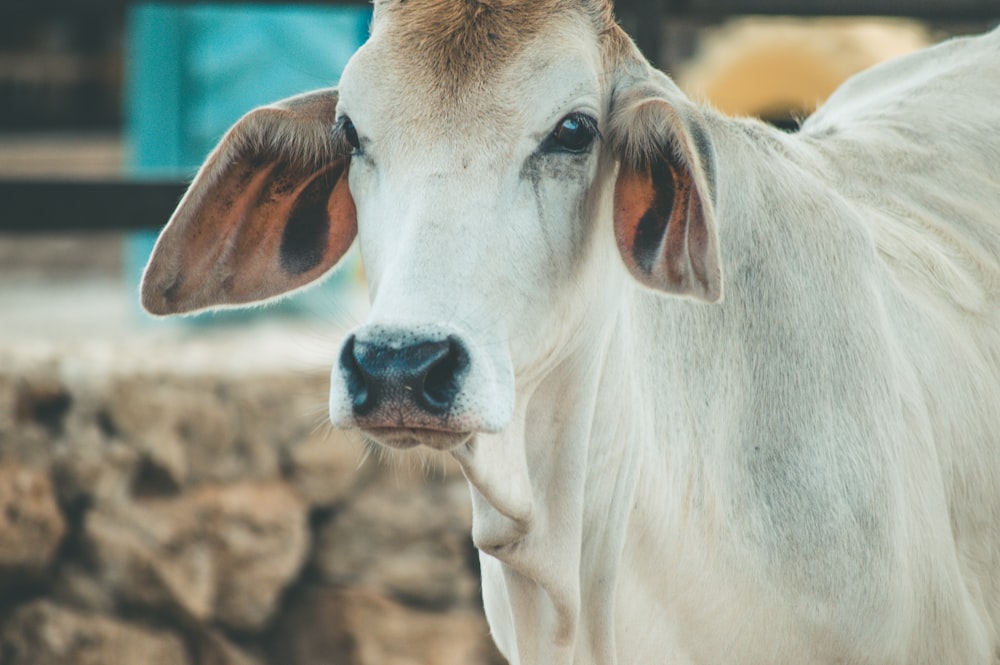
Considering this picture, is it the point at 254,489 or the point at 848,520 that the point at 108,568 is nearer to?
the point at 254,489

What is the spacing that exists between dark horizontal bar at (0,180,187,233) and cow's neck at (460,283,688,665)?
8.49 ft

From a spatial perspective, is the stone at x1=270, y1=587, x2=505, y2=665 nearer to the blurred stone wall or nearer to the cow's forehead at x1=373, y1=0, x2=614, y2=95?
the blurred stone wall

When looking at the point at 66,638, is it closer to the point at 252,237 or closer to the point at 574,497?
the point at 252,237

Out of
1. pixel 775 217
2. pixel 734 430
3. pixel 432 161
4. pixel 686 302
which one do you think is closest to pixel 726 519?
pixel 734 430

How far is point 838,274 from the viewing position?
281 cm

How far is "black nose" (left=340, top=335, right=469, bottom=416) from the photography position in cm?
208

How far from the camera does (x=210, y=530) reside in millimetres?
4938

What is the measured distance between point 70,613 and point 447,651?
4.79 feet

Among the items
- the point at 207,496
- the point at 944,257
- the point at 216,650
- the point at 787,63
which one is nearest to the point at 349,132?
the point at 944,257

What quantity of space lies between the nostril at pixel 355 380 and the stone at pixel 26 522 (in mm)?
3001

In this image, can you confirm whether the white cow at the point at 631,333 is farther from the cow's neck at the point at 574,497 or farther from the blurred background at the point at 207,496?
the blurred background at the point at 207,496

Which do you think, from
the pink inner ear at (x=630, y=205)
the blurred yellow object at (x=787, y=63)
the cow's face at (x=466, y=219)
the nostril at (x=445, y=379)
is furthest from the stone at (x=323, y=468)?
the blurred yellow object at (x=787, y=63)

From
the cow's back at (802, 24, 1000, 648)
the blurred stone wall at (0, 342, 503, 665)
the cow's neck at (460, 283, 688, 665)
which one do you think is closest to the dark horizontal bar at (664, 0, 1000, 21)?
the cow's back at (802, 24, 1000, 648)

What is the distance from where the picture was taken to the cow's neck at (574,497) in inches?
103
